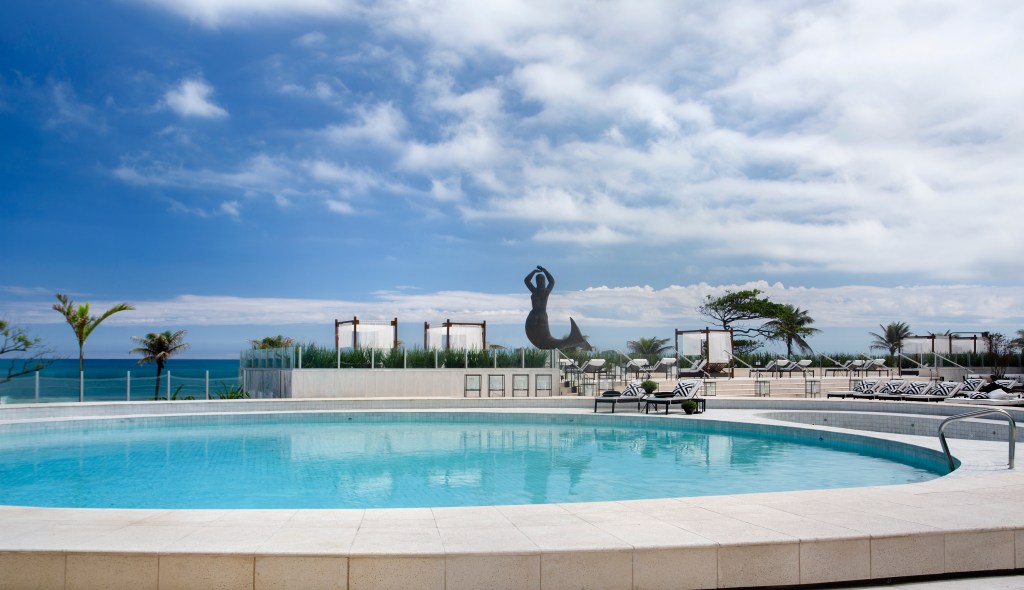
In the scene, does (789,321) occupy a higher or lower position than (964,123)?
lower

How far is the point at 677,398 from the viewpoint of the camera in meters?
16.5

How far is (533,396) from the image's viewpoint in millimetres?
20172

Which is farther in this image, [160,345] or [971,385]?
[160,345]

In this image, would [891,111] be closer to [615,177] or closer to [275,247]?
[615,177]

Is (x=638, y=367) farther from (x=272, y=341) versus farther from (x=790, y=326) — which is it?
(x=790, y=326)

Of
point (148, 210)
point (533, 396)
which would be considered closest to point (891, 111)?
point (533, 396)

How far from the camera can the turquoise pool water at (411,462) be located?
838 centimetres

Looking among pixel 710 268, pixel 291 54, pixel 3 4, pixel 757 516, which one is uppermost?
pixel 3 4

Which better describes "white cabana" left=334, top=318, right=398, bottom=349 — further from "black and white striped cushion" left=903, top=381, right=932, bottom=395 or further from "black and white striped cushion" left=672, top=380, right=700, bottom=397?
"black and white striped cushion" left=903, top=381, right=932, bottom=395

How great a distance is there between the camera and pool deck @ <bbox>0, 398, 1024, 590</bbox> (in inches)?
161

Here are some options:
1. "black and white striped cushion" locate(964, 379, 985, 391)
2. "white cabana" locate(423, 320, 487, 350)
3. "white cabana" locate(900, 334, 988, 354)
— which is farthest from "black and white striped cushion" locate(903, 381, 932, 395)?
"white cabana" locate(900, 334, 988, 354)

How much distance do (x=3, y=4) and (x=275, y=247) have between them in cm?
1515

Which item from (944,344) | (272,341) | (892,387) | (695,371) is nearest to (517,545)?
(892,387)

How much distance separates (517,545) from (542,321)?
54.9ft
